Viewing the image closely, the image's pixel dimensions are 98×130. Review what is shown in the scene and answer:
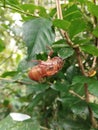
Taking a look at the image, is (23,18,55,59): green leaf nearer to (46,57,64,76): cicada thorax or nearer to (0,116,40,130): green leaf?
(46,57,64,76): cicada thorax

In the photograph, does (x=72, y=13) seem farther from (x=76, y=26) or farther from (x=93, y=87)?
(x=93, y=87)

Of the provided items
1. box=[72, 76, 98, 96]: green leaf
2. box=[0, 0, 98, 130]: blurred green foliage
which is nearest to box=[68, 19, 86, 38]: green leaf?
box=[0, 0, 98, 130]: blurred green foliage

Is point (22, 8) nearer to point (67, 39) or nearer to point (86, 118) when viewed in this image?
point (67, 39)

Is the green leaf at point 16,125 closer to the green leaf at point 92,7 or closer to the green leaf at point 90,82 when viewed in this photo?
the green leaf at point 90,82

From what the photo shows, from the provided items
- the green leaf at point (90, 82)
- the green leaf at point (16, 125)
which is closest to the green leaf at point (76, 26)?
the green leaf at point (90, 82)

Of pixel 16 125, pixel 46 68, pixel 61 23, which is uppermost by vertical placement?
pixel 61 23

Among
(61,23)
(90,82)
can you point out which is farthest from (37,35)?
(90,82)
